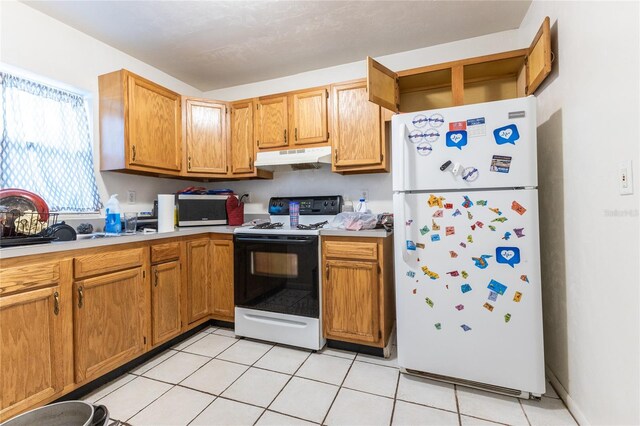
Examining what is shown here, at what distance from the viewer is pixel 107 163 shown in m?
2.31

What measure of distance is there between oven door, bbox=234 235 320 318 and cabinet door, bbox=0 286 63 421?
112 cm

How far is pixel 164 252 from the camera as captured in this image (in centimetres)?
214

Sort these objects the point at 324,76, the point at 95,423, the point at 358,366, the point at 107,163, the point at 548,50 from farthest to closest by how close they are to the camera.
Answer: the point at 324,76 → the point at 107,163 → the point at 358,366 → the point at 548,50 → the point at 95,423

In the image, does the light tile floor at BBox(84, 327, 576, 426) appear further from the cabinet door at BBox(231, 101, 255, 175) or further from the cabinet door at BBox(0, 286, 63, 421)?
the cabinet door at BBox(231, 101, 255, 175)

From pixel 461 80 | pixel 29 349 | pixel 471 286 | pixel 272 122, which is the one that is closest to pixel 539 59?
pixel 461 80

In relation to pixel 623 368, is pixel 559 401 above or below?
below

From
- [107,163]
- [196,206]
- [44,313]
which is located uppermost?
[107,163]

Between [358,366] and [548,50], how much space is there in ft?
7.27

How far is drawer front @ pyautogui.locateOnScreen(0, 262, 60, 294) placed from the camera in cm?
131

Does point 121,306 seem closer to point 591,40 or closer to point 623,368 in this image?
point 623,368

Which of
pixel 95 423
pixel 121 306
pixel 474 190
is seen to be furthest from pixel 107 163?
pixel 474 190

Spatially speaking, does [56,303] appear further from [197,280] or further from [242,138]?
[242,138]

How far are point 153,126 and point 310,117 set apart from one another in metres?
1.36

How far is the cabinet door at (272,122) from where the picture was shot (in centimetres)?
270
